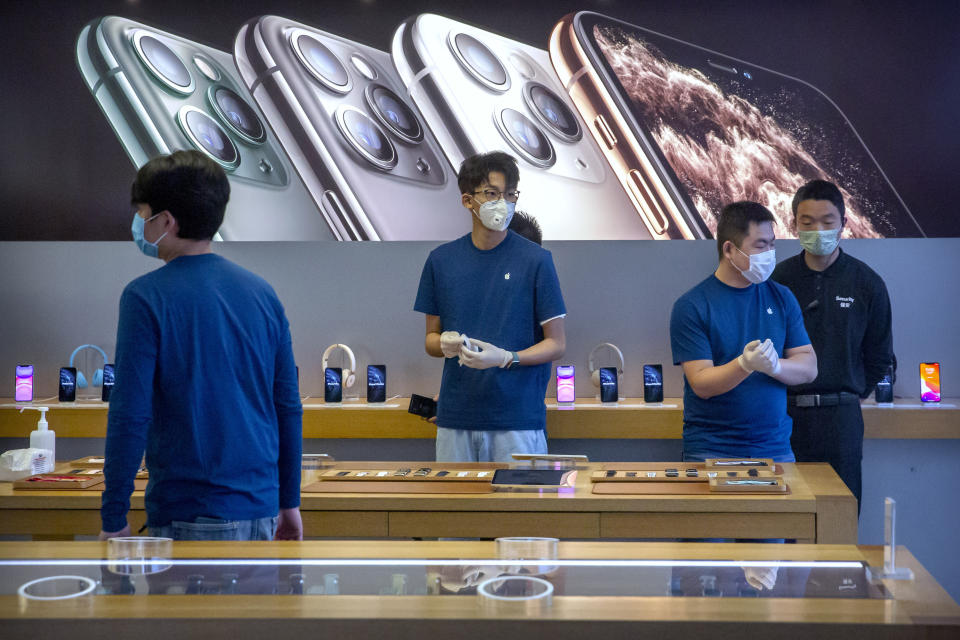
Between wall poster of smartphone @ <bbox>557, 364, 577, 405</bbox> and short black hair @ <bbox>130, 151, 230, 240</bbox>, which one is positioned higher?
short black hair @ <bbox>130, 151, 230, 240</bbox>

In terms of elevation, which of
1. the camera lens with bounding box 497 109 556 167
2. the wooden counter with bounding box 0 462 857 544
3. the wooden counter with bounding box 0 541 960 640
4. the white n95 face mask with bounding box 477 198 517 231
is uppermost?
the camera lens with bounding box 497 109 556 167

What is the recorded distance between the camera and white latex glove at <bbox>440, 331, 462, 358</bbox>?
2.91 meters

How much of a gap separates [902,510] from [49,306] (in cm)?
408

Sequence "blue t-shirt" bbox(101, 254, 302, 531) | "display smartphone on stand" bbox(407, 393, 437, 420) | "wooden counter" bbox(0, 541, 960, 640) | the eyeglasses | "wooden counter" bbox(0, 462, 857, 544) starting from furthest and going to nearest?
"display smartphone on stand" bbox(407, 393, 437, 420) < the eyeglasses < "wooden counter" bbox(0, 462, 857, 544) < "blue t-shirt" bbox(101, 254, 302, 531) < "wooden counter" bbox(0, 541, 960, 640)

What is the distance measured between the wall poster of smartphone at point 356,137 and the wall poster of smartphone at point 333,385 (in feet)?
2.29

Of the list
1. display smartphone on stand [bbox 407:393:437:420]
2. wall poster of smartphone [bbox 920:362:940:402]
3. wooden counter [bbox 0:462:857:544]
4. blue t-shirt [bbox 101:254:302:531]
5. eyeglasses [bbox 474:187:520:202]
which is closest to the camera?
blue t-shirt [bbox 101:254:302:531]

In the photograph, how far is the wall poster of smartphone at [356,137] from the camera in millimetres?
4418

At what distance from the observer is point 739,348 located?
110 inches

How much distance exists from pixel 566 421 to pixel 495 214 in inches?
50.3

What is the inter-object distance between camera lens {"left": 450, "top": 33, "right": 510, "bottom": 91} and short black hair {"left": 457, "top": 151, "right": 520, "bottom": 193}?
4.53ft

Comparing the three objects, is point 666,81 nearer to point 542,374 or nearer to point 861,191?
point 861,191

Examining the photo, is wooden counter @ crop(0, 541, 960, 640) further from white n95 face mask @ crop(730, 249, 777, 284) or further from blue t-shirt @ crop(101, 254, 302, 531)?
white n95 face mask @ crop(730, 249, 777, 284)

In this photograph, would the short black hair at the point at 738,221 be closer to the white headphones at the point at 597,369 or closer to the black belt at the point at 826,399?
the black belt at the point at 826,399

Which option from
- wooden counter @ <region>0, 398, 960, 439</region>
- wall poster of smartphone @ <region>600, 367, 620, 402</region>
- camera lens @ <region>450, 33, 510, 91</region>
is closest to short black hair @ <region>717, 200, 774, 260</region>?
wooden counter @ <region>0, 398, 960, 439</region>
